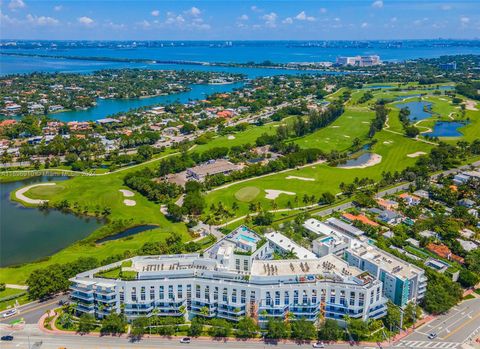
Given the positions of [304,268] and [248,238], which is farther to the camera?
[248,238]

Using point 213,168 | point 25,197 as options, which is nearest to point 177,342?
point 25,197

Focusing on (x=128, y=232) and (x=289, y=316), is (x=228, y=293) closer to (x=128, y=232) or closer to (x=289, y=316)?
(x=289, y=316)

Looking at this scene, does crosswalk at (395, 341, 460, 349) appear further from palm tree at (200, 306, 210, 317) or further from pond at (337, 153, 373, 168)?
pond at (337, 153, 373, 168)

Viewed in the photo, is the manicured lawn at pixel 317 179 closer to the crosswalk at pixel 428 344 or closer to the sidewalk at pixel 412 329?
the sidewalk at pixel 412 329

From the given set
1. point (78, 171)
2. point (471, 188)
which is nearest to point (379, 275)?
point (471, 188)

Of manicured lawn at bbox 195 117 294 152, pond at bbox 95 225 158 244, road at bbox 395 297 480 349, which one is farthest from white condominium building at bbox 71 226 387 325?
manicured lawn at bbox 195 117 294 152

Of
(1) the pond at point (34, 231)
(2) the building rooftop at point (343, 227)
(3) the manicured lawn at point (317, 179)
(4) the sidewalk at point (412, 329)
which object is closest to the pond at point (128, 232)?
(1) the pond at point (34, 231)
